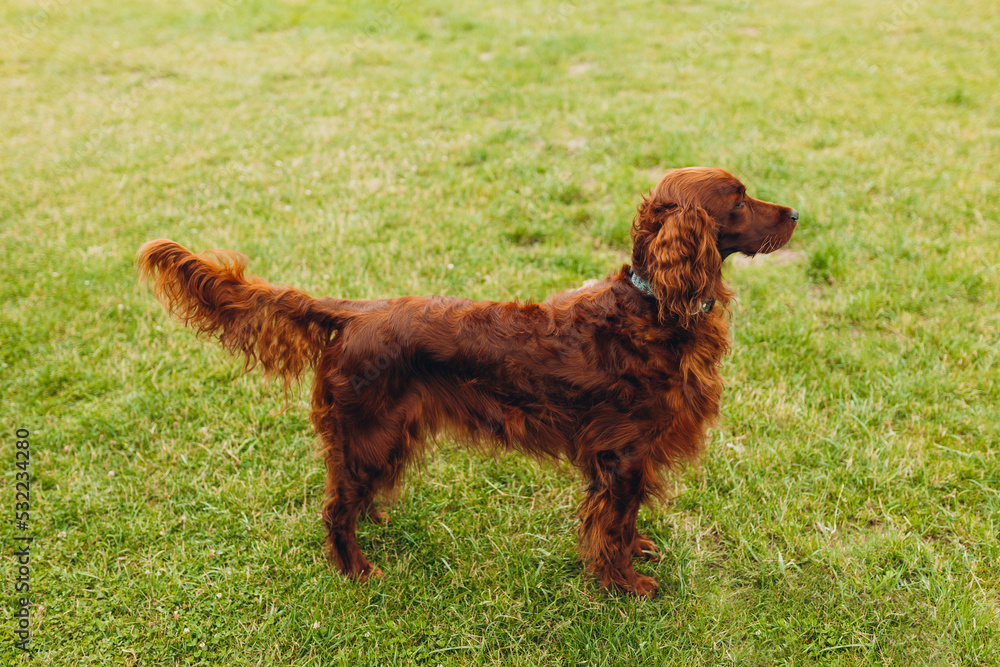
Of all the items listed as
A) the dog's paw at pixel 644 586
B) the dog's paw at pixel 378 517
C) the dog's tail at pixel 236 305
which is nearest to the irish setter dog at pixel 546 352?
the dog's tail at pixel 236 305

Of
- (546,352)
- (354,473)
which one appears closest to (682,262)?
(546,352)

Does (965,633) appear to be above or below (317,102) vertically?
below

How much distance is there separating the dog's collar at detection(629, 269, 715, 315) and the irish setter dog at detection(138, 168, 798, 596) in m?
0.01

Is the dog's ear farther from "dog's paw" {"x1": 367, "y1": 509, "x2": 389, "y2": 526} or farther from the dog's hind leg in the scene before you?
"dog's paw" {"x1": 367, "y1": 509, "x2": 389, "y2": 526}

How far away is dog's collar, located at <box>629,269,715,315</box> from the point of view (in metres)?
2.42

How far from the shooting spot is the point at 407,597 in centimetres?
273

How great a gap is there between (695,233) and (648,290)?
0.85 feet

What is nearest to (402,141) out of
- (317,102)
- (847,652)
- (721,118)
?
(317,102)

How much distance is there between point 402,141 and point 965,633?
18.4 feet

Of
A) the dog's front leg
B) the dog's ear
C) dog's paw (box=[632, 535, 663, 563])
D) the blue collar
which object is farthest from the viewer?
dog's paw (box=[632, 535, 663, 563])

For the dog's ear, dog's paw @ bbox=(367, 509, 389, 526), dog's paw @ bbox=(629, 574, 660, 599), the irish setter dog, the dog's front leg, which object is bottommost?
dog's paw @ bbox=(629, 574, 660, 599)

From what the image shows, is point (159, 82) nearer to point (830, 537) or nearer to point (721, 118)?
point (721, 118)

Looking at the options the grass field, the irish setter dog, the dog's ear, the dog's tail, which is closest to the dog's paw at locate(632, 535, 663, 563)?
the grass field

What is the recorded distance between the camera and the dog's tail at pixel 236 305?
2.46 meters
